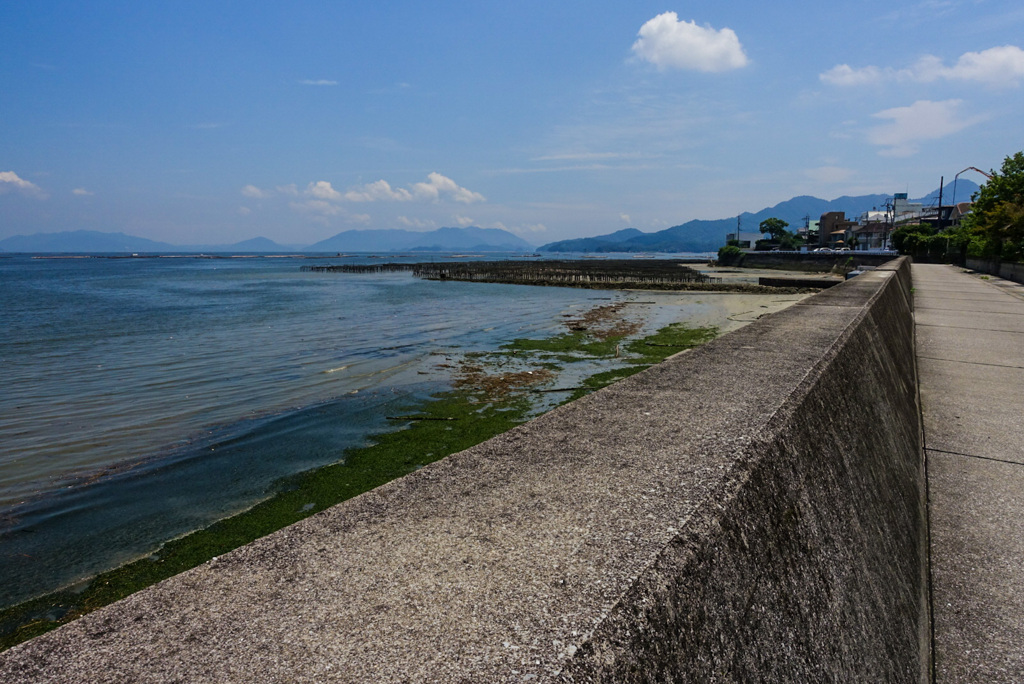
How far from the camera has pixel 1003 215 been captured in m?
30.8

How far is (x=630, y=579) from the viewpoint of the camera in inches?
69.8

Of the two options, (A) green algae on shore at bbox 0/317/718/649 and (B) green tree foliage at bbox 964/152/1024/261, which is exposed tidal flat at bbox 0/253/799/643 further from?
(B) green tree foliage at bbox 964/152/1024/261

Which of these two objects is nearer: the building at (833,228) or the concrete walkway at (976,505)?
the concrete walkway at (976,505)

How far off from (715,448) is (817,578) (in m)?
0.69

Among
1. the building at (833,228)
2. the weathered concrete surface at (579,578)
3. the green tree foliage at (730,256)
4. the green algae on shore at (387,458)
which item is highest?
the building at (833,228)

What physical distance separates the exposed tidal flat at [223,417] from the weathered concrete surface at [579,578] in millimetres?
3797

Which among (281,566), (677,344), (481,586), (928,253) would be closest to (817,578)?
(481,586)

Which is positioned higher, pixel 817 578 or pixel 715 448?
pixel 715 448

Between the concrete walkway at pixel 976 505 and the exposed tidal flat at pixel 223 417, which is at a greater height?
the concrete walkway at pixel 976 505

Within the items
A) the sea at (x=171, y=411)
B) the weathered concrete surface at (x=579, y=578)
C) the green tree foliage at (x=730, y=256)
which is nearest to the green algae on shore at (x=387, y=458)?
the sea at (x=171, y=411)

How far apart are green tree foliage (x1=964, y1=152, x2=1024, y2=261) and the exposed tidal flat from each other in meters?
18.0

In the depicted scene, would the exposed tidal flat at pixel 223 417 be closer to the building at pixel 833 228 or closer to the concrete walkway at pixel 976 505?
the concrete walkway at pixel 976 505

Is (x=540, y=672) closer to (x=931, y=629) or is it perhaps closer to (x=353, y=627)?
(x=353, y=627)

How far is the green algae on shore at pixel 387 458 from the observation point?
4.77 m
